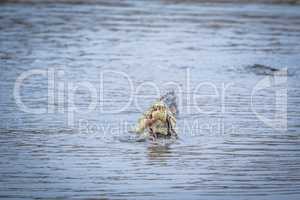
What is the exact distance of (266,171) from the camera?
11633mm

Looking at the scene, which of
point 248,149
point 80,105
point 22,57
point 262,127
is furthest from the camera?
point 22,57

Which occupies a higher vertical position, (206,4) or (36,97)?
(206,4)

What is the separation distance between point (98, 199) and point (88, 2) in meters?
22.1

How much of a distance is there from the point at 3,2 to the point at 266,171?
21147 mm

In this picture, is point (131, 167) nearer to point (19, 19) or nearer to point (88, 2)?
point (19, 19)

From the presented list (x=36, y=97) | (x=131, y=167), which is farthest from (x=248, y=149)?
(x=36, y=97)

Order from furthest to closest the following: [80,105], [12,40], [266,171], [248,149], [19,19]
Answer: [19,19] → [12,40] → [80,105] → [248,149] → [266,171]

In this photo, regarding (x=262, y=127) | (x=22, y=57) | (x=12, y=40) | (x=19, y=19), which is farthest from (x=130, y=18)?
(x=262, y=127)

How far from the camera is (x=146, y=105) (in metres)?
15.7

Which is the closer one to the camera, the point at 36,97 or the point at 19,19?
the point at 36,97

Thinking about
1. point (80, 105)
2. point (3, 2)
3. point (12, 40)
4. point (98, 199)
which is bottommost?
point (98, 199)

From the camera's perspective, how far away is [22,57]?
20.7 meters

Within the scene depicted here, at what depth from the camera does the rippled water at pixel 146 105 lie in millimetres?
11031

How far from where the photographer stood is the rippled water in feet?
36.2
